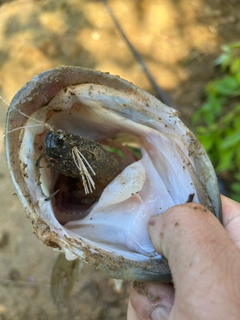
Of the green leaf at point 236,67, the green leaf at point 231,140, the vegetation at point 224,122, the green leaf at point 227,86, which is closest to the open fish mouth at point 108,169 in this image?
the green leaf at point 231,140

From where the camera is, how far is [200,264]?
0.88 m

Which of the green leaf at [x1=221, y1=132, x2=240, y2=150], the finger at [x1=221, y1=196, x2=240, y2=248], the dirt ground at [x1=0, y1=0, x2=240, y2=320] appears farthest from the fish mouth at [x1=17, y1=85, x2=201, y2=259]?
the dirt ground at [x1=0, y1=0, x2=240, y2=320]

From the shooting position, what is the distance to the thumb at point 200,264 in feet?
2.74

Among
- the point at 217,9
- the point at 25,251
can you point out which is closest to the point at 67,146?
the point at 25,251

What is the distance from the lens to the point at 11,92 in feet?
10.4

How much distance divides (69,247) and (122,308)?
1.71 m

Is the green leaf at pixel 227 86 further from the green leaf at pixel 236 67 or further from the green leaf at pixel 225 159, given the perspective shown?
the green leaf at pixel 225 159

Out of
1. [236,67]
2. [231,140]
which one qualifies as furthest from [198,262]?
[236,67]

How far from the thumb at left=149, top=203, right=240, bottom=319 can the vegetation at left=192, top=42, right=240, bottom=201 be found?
1.60 m

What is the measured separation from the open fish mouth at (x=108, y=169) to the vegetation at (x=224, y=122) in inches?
52.7

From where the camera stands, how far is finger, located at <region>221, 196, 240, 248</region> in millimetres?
1311

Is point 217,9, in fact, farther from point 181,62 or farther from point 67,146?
point 67,146

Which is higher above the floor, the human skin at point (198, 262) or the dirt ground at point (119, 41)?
the dirt ground at point (119, 41)

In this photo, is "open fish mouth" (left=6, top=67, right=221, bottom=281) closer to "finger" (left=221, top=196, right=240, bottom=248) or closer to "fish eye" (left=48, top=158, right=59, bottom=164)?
"fish eye" (left=48, top=158, right=59, bottom=164)
